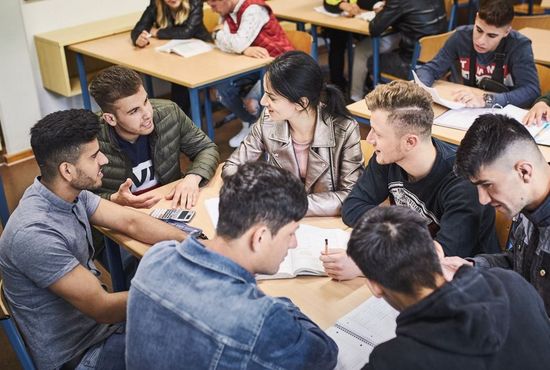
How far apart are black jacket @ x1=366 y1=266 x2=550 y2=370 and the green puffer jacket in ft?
5.17

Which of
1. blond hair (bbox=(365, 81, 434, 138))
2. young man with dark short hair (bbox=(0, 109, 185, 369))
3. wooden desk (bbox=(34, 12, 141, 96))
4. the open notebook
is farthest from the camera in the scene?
wooden desk (bbox=(34, 12, 141, 96))

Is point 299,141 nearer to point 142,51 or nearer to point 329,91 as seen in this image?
point 329,91

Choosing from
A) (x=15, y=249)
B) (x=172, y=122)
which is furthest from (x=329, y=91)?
(x=15, y=249)

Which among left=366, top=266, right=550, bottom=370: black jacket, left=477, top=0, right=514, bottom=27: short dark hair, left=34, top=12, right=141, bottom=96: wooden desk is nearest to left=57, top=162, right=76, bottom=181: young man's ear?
left=366, top=266, right=550, bottom=370: black jacket

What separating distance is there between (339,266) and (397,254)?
0.63m

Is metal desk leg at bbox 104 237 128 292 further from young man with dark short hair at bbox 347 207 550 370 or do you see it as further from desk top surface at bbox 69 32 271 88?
desk top surface at bbox 69 32 271 88

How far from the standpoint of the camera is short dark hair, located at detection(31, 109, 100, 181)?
198 cm

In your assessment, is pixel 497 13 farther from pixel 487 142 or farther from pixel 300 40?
pixel 487 142

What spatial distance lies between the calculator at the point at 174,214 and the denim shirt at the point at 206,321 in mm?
930

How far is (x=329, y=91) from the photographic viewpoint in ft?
8.32

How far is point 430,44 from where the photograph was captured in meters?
3.96

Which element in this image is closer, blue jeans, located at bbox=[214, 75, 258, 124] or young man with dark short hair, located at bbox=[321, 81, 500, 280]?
young man with dark short hair, located at bbox=[321, 81, 500, 280]

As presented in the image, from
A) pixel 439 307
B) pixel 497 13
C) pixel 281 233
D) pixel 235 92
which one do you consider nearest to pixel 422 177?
pixel 281 233

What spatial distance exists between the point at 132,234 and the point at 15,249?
1.59ft
